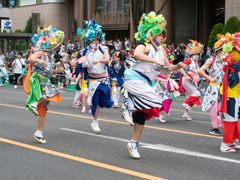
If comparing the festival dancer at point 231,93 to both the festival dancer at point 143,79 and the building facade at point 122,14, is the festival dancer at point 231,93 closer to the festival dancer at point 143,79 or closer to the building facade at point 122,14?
the festival dancer at point 143,79

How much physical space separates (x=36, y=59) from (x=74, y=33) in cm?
4155

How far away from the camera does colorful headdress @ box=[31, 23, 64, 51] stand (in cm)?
728

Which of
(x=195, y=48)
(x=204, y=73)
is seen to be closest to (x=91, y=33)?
(x=204, y=73)

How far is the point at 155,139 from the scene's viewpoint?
7.55 m

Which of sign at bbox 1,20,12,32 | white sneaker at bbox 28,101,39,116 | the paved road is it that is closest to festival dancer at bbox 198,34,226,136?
the paved road

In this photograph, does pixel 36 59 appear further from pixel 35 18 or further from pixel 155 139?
pixel 35 18

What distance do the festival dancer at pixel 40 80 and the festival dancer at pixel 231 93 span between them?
3.05m

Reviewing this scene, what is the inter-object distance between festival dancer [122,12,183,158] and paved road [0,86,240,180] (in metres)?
0.59

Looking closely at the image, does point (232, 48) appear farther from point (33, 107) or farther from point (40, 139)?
point (40, 139)

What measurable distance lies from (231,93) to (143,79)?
171 cm

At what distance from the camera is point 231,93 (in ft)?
21.6

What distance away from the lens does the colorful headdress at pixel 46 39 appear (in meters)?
7.28

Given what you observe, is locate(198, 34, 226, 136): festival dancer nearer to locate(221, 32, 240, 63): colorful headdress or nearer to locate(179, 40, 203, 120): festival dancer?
locate(221, 32, 240, 63): colorful headdress

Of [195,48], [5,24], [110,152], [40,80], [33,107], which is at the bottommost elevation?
[110,152]
